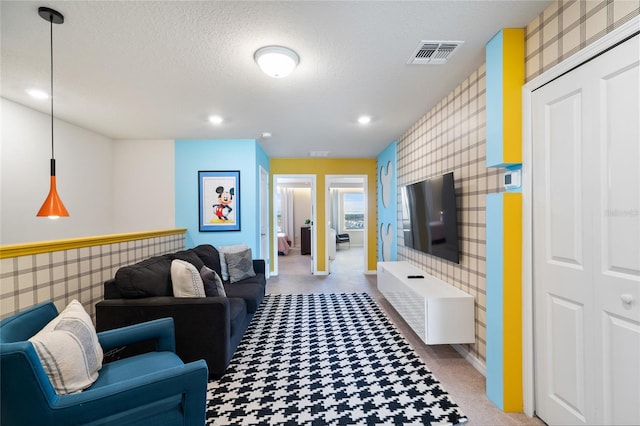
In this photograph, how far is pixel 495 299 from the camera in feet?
6.03

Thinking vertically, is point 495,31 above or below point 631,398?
above

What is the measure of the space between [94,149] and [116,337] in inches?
131

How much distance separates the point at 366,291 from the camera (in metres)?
4.55

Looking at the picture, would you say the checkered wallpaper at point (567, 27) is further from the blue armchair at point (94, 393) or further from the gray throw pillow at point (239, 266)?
the gray throw pillow at point (239, 266)

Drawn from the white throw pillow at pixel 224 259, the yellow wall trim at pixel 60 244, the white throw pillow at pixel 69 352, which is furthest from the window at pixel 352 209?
the white throw pillow at pixel 69 352

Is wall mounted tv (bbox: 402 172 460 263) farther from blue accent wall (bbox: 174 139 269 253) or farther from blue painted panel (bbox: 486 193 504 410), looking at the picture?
blue accent wall (bbox: 174 139 269 253)

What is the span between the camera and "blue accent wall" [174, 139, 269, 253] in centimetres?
423

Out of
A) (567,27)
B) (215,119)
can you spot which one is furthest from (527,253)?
(215,119)

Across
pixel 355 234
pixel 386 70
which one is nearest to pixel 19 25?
pixel 386 70

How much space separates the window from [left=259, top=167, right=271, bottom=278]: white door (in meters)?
5.33

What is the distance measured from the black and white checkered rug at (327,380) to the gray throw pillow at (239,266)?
616 millimetres

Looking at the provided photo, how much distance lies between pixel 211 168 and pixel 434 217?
323 centimetres

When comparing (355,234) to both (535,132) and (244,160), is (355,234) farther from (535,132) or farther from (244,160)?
(535,132)

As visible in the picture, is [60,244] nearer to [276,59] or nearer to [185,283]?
[185,283]
